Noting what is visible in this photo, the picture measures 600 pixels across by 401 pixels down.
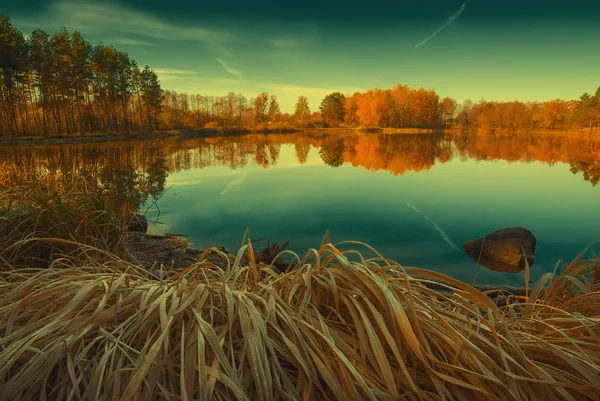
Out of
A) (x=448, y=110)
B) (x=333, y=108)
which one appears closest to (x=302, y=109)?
(x=333, y=108)

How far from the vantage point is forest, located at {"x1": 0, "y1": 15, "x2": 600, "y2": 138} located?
34.2m

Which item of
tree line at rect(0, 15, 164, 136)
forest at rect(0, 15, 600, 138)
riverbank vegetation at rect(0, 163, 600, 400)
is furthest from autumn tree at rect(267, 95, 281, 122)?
riverbank vegetation at rect(0, 163, 600, 400)

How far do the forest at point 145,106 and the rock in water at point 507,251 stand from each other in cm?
3673

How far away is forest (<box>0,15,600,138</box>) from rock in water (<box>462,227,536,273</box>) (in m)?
36.7

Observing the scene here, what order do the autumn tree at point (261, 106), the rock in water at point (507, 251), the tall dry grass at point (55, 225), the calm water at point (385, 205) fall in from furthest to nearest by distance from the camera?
1. the autumn tree at point (261, 106)
2. the calm water at point (385, 205)
3. the rock in water at point (507, 251)
4. the tall dry grass at point (55, 225)

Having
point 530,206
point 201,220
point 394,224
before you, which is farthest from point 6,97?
point 530,206

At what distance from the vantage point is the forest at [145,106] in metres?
34.2

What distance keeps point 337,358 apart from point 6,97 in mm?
43398

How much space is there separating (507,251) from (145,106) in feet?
186

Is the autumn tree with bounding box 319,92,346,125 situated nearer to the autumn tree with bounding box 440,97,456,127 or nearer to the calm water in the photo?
the autumn tree with bounding box 440,97,456,127

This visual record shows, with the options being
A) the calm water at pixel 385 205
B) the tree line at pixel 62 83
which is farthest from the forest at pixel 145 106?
the calm water at pixel 385 205

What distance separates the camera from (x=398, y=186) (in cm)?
1307

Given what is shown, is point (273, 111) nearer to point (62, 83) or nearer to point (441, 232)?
point (62, 83)

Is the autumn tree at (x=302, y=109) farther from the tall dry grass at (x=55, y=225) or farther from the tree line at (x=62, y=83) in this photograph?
the tall dry grass at (x=55, y=225)
